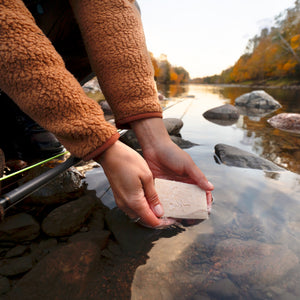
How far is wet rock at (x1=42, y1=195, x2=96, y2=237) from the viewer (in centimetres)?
121

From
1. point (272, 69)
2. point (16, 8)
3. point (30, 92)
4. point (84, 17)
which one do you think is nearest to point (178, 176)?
point (30, 92)

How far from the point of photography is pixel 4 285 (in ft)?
2.97

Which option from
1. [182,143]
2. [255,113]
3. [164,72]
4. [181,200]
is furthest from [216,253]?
[164,72]

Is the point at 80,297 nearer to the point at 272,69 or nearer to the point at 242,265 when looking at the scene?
the point at 242,265

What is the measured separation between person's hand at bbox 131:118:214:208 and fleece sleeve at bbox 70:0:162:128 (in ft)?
0.32

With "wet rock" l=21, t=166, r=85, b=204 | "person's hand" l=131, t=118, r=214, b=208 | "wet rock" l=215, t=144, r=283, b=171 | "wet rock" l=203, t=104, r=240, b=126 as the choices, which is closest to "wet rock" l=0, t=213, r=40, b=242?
"wet rock" l=21, t=166, r=85, b=204

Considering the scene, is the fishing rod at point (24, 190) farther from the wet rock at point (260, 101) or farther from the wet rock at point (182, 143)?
the wet rock at point (260, 101)

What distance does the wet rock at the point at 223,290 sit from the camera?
88 centimetres

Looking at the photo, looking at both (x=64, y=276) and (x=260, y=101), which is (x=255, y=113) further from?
(x=64, y=276)

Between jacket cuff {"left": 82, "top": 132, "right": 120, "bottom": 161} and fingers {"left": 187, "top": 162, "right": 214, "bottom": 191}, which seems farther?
fingers {"left": 187, "top": 162, "right": 214, "bottom": 191}

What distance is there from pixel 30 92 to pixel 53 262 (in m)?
0.81

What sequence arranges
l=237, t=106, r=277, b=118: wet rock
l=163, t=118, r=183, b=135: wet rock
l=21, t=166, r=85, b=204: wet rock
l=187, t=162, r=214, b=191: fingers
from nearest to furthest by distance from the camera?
l=187, t=162, r=214, b=191: fingers, l=21, t=166, r=85, b=204: wet rock, l=163, t=118, r=183, b=135: wet rock, l=237, t=106, r=277, b=118: wet rock

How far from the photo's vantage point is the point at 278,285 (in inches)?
36.1

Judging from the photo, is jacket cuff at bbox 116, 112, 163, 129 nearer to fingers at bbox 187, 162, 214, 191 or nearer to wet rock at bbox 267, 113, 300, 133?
fingers at bbox 187, 162, 214, 191
